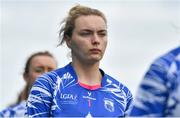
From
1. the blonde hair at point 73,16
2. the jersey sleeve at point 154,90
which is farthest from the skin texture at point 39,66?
the jersey sleeve at point 154,90

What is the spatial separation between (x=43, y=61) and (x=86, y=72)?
3.40 meters

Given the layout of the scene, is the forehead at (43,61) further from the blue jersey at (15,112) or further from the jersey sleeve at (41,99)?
the jersey sleeve at (41,99)

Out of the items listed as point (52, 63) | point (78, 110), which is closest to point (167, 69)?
point (78, 110)

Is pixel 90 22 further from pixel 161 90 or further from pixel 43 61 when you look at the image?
pixel 43 61

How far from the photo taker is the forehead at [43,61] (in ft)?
30.9

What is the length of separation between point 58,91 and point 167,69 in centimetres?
172

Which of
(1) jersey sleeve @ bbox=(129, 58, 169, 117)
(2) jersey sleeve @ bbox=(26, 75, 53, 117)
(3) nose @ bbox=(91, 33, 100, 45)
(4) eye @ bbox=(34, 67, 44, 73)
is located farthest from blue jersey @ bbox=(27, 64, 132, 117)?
(4) eye @ bbox=(34, 67, 44, 73)

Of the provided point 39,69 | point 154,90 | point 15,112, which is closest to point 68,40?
point 154,90

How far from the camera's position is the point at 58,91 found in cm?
593

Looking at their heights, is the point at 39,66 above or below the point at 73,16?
below

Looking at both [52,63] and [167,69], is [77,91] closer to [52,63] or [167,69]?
[167,69]

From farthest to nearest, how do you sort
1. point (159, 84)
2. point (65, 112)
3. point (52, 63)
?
point (52, 63)
point (65, 112)
point (159, 84)

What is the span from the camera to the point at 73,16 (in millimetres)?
6242

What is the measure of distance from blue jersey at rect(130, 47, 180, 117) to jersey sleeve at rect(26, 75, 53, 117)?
160 cm
